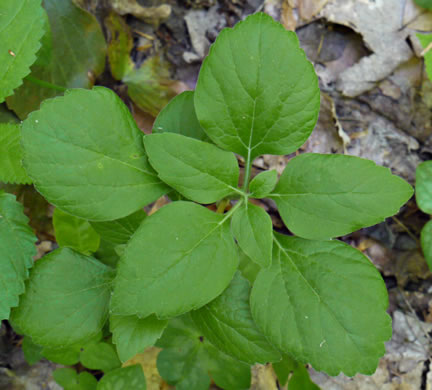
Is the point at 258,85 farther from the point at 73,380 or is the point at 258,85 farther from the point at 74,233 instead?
the point at 73,380

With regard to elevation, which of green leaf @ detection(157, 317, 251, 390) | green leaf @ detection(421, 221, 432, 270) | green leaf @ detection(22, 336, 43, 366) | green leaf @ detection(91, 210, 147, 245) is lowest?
green leaf @ detection(157, 317, 251, 390)

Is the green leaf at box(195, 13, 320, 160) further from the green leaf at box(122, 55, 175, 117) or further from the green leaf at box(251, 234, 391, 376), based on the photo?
the green leaf at box(122, 55, 175, 117)

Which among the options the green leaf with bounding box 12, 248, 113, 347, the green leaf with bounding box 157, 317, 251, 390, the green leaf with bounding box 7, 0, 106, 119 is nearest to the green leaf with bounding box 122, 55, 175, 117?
the green leaf with bounding box 7, 0, 106, 119

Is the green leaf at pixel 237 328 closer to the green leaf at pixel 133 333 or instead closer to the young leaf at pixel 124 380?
the green leaf at pixel 133 333

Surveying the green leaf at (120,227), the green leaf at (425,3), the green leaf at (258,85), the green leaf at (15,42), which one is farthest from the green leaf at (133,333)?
the green leaf at (425,3)

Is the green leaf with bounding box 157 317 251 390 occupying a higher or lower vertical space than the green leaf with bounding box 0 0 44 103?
lower

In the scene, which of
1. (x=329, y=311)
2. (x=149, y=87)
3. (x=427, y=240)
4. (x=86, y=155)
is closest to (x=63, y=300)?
(x=86, y=155)
